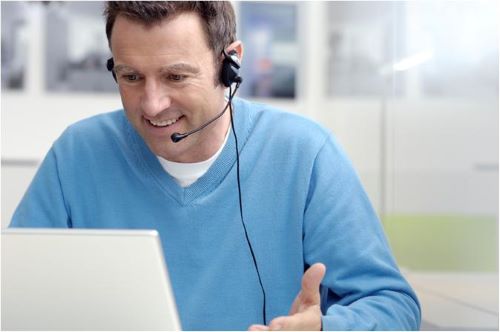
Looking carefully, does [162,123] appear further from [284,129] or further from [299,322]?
[299,322]

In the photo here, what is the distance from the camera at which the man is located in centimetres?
121

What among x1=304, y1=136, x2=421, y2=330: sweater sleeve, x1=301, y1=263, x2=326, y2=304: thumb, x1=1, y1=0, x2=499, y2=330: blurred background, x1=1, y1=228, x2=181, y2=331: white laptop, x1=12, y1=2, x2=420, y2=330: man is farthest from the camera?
x1=1, y1=0, x2=499, y2=330: blurred background

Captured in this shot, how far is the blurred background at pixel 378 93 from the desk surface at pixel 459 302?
0.08ft

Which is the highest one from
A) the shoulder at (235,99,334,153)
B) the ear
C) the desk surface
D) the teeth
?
the ear

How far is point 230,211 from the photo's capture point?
1310 millimetres

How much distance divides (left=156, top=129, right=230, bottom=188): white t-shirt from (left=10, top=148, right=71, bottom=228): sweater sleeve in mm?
183

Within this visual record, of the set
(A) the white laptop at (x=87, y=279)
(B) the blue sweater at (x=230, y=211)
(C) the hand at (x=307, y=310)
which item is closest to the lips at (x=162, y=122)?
(B) the blue sweater at (x=230, y=211)

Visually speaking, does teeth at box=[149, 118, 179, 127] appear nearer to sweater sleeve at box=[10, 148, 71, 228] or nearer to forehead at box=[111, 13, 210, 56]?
forehead at box=[111, 13, 210, 56]

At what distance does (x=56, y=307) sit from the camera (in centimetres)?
76

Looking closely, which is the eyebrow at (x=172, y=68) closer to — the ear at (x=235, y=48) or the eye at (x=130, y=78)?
the eye at (x=130, y=78)

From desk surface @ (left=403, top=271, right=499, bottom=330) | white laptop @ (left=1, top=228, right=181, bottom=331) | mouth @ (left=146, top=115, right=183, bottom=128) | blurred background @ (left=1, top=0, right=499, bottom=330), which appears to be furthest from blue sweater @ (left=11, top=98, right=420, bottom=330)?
blurred background @ (left=1, top=0, right=499, bottom=330)

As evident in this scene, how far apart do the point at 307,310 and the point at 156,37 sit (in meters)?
0.49

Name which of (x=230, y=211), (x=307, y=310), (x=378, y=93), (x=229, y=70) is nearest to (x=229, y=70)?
(x=229, y=70)

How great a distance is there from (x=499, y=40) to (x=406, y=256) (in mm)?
1053
